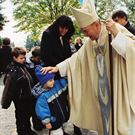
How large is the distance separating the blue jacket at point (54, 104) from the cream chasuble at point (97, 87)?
0.34m

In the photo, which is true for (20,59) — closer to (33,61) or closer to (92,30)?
(33,61)

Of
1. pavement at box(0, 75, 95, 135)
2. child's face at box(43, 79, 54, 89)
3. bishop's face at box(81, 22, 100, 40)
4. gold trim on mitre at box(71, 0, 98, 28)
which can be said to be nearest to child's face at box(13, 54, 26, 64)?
child's face at box(43, 79, 54, 89)

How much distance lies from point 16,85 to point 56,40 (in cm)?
91

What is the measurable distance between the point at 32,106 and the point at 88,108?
74.9 inches

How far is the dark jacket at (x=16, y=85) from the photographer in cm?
609

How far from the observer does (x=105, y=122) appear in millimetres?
4594

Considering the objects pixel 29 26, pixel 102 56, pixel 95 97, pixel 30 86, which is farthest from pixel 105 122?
pixel 29 26

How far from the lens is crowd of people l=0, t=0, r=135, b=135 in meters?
4.12

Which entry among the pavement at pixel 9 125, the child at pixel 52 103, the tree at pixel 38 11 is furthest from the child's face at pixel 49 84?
the tree at pixel 38 11

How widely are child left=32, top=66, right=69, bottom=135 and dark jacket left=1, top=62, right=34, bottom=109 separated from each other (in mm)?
911

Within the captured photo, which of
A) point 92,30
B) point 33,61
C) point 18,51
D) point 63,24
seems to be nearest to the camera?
point 92,30

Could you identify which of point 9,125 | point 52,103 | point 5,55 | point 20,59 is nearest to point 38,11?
point 5,55

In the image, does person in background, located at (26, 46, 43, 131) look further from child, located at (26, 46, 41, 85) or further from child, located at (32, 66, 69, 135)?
child, located at (32, 66, 69, 135)

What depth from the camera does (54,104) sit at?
517 centimetres
